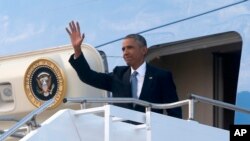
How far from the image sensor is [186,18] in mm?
5512

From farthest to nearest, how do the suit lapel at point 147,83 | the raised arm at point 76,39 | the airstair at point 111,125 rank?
the raised arm at point 76,39 < the suit lapel at point 147,83 < the airstair at point 111,125

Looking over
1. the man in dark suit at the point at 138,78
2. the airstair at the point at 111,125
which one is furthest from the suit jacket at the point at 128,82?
the airstair at the point at 111,125

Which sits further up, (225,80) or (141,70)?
(141,70)

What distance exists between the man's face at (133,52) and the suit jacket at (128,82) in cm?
7

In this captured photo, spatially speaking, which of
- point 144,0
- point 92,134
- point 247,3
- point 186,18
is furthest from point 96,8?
point 92,134

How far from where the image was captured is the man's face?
499 centimetres

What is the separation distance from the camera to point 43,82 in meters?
5.70

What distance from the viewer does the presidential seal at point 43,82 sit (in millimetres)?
5602

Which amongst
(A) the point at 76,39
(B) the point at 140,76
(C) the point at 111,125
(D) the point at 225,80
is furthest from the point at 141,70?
(D) the point at 225,80

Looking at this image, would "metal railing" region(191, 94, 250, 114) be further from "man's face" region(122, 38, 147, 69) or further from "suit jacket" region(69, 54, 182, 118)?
"man's face" region(122, 38, 147, 69)

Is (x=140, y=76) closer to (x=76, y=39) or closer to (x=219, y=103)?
(x=76, y=39)

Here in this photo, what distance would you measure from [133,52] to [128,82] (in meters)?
0.19

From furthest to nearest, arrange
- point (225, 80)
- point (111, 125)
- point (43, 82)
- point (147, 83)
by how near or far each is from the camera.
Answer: point (225, 80), point (43, 82), point (147, 83), point (111, 125)

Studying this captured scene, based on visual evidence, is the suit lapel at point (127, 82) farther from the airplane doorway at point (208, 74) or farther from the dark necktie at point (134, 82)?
the airplane doorway at point (208, 74)
